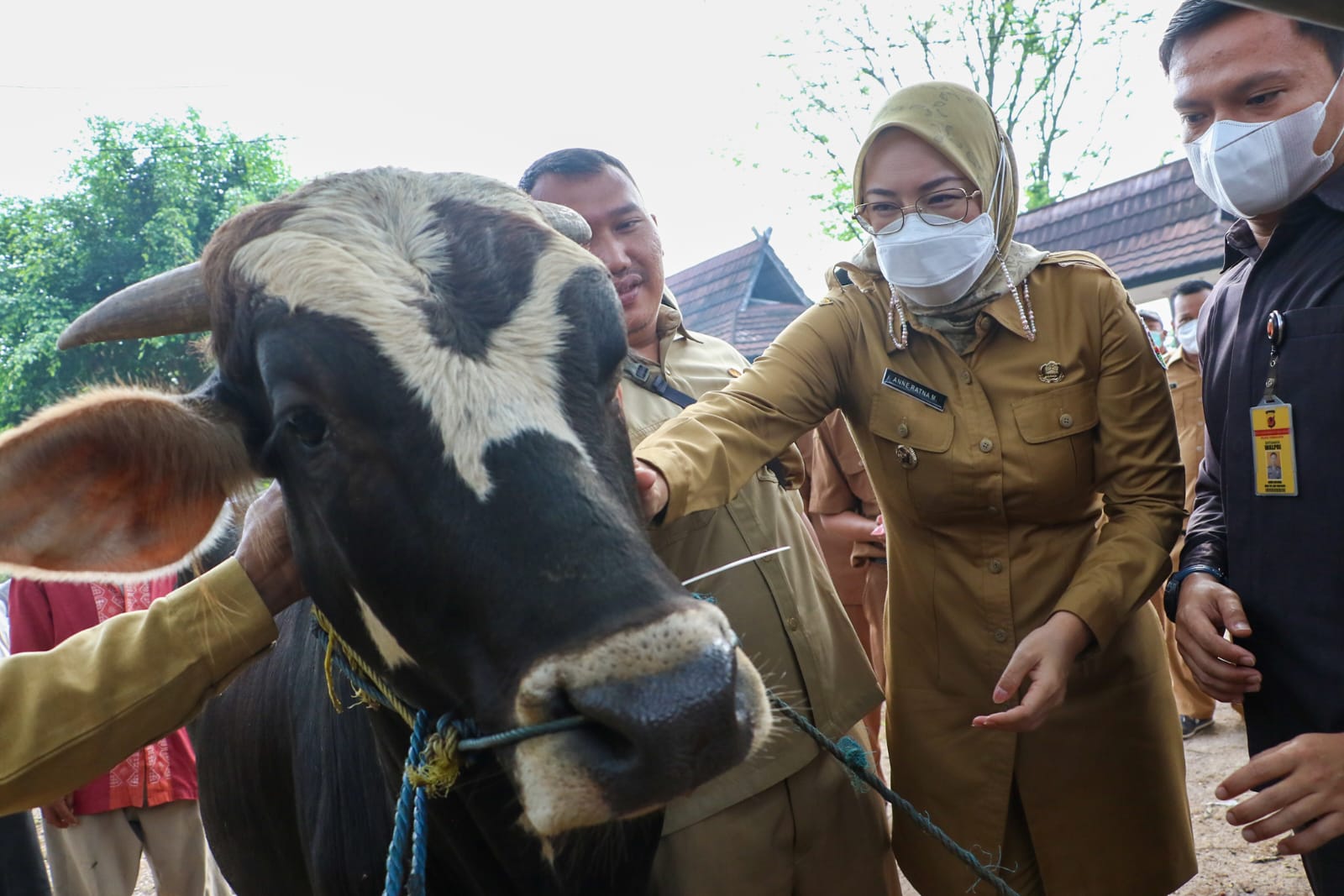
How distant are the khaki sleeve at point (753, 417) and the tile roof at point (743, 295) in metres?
15.0

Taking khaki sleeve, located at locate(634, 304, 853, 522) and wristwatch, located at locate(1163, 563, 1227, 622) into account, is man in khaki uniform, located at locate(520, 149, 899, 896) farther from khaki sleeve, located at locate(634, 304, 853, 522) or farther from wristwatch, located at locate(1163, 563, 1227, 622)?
wristwatch, located at locate(1163, 563, 1227, 622)

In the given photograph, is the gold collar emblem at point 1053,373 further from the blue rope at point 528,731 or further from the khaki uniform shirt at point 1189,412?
the khaki uniform shirt at point 1189,412

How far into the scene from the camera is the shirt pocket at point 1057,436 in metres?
2.54

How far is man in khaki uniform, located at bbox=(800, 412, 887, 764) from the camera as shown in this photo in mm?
5086

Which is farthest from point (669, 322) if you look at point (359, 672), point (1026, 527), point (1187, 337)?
point (1187, 337)

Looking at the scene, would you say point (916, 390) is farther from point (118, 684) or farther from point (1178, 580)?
point (118, 684)

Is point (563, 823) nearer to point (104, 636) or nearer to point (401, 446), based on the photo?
point (401, 446)

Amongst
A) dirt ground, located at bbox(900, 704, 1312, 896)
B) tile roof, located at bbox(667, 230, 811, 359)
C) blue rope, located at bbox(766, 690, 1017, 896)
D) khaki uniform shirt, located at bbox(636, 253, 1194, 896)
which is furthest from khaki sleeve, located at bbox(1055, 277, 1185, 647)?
tile roof, located at bbox(667, 230, 811, 359)

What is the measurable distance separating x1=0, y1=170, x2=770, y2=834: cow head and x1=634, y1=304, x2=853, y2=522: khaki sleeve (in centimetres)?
30

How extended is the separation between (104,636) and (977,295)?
218cm

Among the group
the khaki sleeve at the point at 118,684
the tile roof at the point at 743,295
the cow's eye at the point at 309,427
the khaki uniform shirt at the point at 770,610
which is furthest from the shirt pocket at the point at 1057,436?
the tile roof at the point at 743,295

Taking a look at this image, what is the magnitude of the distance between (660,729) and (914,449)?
1463 millimetres

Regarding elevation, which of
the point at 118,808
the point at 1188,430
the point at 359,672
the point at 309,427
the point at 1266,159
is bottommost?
the point at 118,808

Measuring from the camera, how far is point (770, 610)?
269cm
